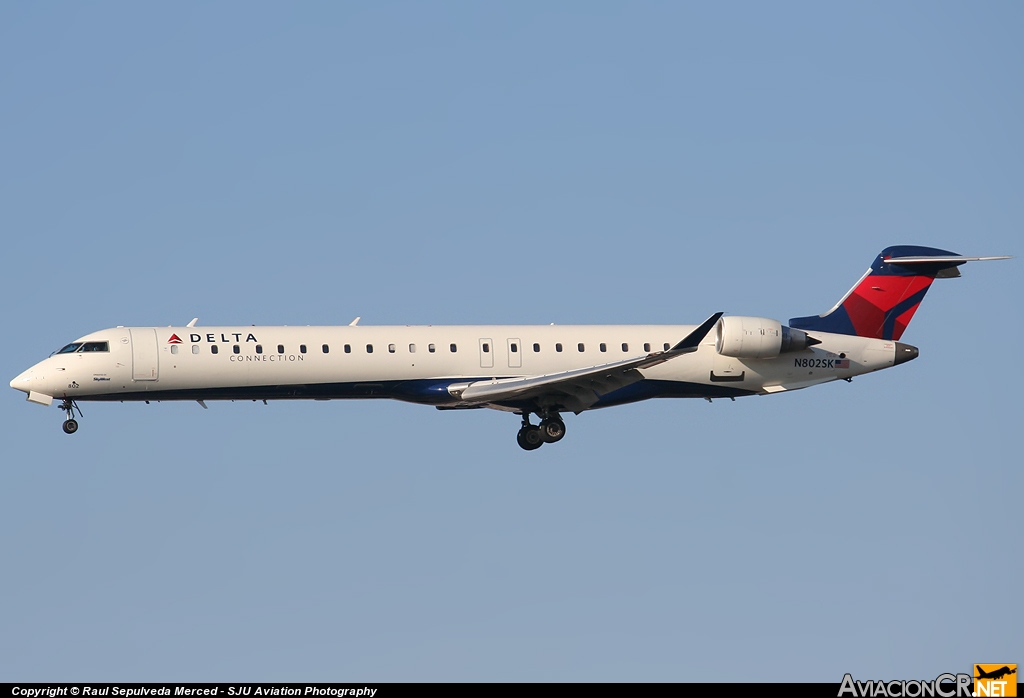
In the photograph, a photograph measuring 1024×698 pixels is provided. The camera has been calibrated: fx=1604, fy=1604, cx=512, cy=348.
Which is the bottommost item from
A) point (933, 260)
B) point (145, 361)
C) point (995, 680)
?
point (995, 680)

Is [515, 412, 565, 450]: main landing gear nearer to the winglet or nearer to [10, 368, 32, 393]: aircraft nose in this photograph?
the winglet

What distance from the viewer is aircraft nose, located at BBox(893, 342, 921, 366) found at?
46844 mm

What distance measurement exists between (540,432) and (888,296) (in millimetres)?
11280

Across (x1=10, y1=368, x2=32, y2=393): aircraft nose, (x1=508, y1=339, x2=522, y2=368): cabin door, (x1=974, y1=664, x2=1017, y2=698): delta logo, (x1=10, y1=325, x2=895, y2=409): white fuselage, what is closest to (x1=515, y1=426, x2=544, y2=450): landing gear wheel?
(x1=10, y1=325, x2=895, y2=409): white fuselage

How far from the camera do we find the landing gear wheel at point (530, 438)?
44.8 m

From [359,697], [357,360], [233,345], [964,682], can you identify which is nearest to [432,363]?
[357,360]

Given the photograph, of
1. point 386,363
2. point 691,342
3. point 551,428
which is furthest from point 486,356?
point 691,342

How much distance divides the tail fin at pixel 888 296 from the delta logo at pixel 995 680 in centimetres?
1838

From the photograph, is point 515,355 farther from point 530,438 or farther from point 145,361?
point 145,361

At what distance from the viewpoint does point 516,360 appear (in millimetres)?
44344

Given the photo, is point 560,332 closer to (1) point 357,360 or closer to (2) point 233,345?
(1) point 357,360

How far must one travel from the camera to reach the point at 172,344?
42.3 metres

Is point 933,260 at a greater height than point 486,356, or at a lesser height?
greater

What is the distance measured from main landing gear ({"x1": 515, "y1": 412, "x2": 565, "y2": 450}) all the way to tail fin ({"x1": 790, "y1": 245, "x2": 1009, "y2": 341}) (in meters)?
7.93
